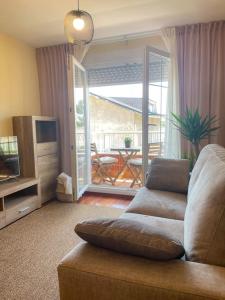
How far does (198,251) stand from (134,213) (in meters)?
0.95

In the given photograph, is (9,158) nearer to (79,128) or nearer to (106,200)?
(79,128)

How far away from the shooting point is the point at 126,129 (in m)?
5.82

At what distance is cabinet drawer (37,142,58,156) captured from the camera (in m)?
3.34

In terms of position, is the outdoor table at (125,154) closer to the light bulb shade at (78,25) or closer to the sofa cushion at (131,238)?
the light bulb shade at (78,25)

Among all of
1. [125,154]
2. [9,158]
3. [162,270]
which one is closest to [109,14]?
[9,158]

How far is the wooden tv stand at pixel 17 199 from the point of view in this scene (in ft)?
8.75

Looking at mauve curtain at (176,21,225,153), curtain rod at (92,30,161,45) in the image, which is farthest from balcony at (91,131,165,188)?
curtain rod at (92,30,161,45)

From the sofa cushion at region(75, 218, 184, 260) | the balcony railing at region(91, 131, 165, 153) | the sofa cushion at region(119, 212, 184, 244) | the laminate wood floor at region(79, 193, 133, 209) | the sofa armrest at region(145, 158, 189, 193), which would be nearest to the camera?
the sofa cushion at region(75, 218, 184, 260)

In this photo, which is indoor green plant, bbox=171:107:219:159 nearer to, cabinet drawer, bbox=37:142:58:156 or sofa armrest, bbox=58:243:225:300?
cabinet drawer, bbox=37:142:58:156

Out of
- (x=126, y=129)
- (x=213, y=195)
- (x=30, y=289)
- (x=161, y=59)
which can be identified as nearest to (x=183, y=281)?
(x=213, y=195)

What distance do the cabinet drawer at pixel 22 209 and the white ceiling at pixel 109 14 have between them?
2.27 meters

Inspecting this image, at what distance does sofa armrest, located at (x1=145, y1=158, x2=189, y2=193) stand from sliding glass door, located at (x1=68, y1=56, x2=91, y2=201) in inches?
50.1

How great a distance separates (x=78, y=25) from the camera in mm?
1852

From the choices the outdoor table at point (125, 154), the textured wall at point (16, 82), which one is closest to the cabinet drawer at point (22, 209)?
the textured wall at point (16, 82)
